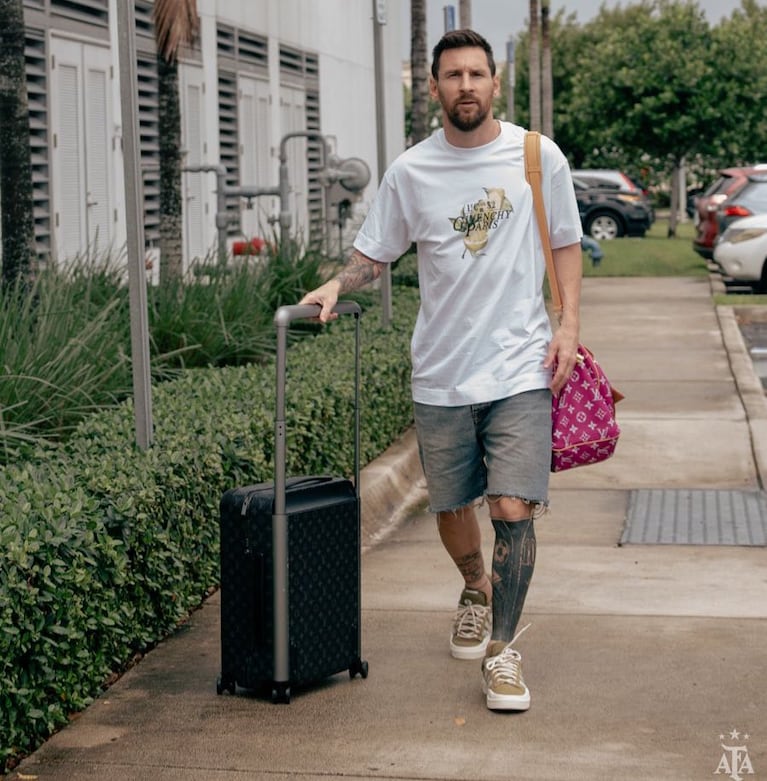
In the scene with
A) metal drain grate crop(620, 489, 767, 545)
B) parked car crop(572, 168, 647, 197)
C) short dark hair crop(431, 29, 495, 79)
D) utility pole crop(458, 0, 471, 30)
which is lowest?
metal drain grate crop(620, 489, 767, 545)

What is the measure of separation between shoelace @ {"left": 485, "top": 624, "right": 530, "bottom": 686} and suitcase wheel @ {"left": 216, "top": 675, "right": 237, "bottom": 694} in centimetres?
74

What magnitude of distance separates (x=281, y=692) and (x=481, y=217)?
1462 millimetres

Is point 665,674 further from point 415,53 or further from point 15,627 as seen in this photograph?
point 415,53

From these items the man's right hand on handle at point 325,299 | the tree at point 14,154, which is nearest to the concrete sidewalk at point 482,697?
the man's right hand on handle at point 325,299

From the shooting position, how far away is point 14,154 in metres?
8.50

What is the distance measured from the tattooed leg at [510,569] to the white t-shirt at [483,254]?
1.28 ft

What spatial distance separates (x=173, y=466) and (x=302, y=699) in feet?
3.43

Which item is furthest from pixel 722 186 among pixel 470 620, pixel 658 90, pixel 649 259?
pixel 470 620

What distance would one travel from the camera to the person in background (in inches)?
189

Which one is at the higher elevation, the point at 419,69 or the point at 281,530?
the point at 419,69

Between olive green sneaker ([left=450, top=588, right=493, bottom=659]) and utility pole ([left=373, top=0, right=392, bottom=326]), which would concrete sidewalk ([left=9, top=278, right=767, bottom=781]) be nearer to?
olive green sneaker ([left=450, top=588, right=493, bottom=659])

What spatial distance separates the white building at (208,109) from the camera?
13250 millimetres

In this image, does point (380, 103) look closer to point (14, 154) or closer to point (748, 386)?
point (14, 154)

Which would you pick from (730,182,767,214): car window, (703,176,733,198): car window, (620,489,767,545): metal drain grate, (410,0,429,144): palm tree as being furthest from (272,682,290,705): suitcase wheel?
(703,176,733,198): car window
